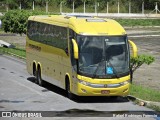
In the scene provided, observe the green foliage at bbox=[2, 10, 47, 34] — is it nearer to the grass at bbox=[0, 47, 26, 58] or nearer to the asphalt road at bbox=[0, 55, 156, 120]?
the grass at bbox=[0, 47, 26, 58]

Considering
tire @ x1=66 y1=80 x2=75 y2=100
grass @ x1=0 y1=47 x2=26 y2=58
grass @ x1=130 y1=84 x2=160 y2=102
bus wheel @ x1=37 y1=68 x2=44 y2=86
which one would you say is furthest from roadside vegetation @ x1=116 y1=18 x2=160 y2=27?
tire @ x1=66 y1=80 x2=75 y2=100

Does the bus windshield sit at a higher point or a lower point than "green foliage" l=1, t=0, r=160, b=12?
higher

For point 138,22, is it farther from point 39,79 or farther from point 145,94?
point 145,94

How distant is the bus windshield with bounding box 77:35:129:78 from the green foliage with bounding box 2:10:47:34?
21.4m

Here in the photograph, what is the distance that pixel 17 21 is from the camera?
40125 millimetres

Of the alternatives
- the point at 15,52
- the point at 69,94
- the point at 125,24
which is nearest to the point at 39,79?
the point at 69,94

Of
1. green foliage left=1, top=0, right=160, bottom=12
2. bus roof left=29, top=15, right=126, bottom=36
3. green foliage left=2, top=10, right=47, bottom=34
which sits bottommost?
green foliage left=1, top=0, right=160, bottom=12

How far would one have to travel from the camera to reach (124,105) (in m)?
18.4

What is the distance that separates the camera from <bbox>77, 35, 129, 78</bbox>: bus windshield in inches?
731

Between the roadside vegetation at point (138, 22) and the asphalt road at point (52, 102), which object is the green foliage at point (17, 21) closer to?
the asphalt road at point (52, 102)

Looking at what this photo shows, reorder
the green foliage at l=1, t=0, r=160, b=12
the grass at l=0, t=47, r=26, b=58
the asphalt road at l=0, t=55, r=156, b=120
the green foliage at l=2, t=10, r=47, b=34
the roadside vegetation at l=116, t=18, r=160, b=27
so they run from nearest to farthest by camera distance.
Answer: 1. the asphalt road at l=0, t=55, r=156, b=120
2. the grass at l=0, t=47, r=26, b=58
3. the green foliage at l=2, t=10, r=47, b=34
4. the roadside vegetation at l=116, t=18, r=160, b=27
5. the green foliage at l=1, t=0, r=160, b=12

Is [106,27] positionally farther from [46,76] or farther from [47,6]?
[47,6]

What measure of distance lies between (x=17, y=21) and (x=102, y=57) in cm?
2254

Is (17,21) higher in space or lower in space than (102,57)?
lower
